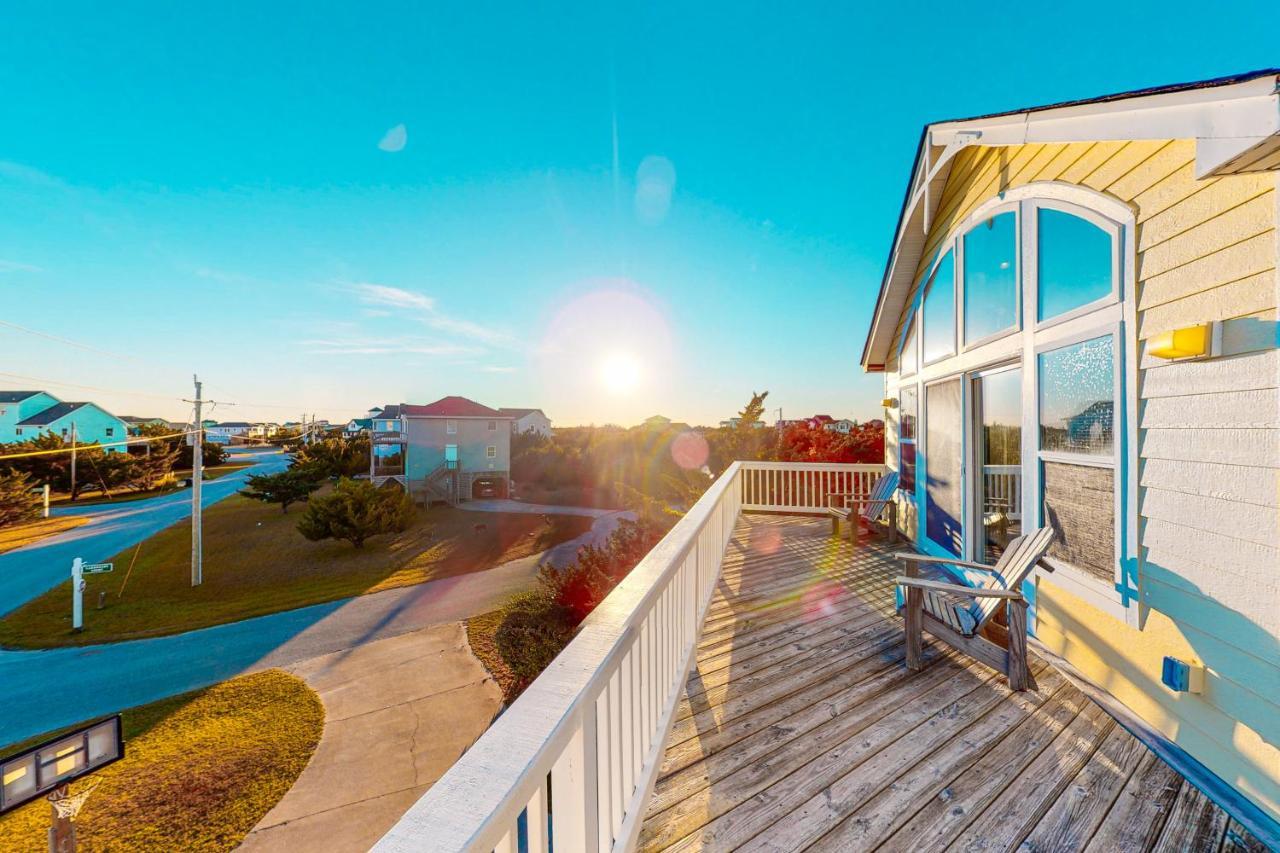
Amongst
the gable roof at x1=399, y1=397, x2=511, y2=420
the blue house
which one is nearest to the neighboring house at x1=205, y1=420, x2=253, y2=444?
the blue house

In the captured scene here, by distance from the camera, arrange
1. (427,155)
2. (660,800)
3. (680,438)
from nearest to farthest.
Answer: (660,800), (427,155), (680,438)

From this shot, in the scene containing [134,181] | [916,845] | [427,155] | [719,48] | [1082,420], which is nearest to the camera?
[916,845]

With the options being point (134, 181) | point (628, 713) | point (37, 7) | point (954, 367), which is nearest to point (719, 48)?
point (954, 367)

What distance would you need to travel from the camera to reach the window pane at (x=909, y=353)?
582 centimetres

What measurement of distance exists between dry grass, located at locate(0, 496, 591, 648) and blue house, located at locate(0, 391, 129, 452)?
28297 millimetres

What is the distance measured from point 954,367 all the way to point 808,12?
225 inches

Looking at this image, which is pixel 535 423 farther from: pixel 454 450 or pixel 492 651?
pixel 492 651

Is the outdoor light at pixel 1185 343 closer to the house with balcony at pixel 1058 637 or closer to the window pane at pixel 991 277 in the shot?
the house with balcony at pixel 1058 637

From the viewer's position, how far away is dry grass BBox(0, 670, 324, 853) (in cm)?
571

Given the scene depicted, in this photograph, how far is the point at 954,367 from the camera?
4.56m

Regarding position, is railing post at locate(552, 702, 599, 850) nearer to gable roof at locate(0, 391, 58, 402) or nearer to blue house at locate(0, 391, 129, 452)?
blue house at locate(0, 391, 129, 452)

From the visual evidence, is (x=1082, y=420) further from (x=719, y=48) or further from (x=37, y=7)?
(x=37, y=7)

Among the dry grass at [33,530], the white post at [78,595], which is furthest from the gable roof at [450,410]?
the white post at [78,595]

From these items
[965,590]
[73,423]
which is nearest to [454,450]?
[965,590]
